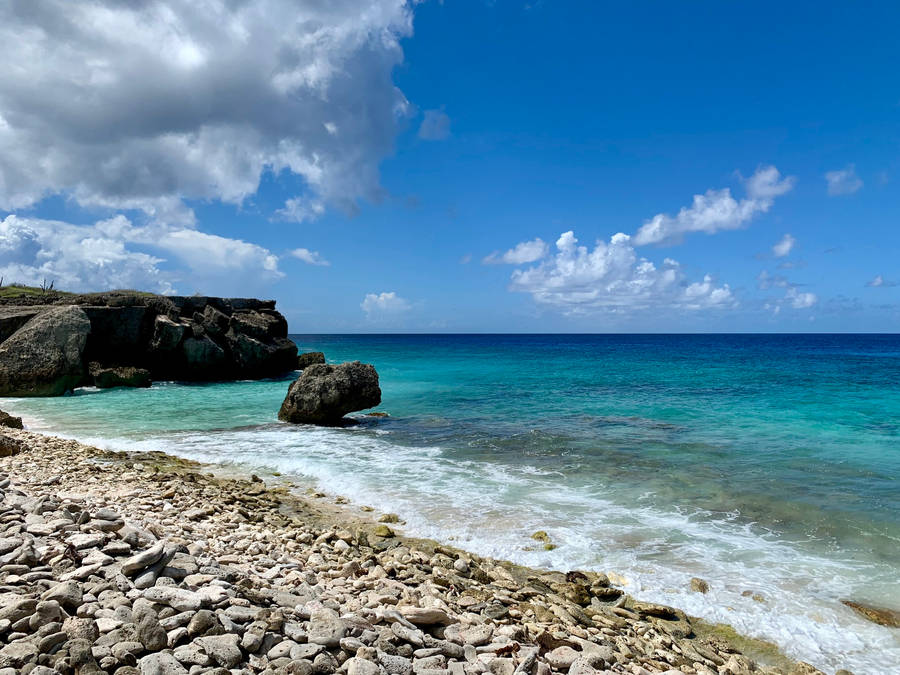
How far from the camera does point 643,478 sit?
12.2 metres

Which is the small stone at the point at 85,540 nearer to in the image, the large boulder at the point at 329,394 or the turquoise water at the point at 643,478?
the turquoise water at the point at 643,478

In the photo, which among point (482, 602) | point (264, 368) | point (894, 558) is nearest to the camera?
point (482, 602)

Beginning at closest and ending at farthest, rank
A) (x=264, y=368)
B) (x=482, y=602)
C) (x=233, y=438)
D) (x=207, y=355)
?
(x=482, y=602) < (x=233, y=438) < (x=207, y=355) < (x=264, y=368)

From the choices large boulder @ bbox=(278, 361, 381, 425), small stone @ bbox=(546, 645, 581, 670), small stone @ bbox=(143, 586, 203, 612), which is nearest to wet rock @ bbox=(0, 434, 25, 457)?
large boulder @ bbox=(278, 361, 381, 425)

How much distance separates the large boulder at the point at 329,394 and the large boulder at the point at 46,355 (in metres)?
15.5

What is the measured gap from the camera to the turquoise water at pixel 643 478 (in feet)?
23.2

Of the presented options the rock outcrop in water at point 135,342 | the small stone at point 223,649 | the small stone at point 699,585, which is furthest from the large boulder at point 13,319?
the small stone at point 699,585

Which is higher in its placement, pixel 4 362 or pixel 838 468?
pixel 4 362

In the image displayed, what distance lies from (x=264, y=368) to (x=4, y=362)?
591 inches

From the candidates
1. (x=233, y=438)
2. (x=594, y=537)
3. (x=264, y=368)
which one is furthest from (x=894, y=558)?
(x=264, y=368)

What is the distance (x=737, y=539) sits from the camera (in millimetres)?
8773

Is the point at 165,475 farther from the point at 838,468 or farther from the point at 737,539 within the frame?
the point at 838,468

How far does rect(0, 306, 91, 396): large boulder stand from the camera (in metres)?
25.8

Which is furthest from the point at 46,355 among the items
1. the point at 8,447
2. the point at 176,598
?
the point at 176,598
